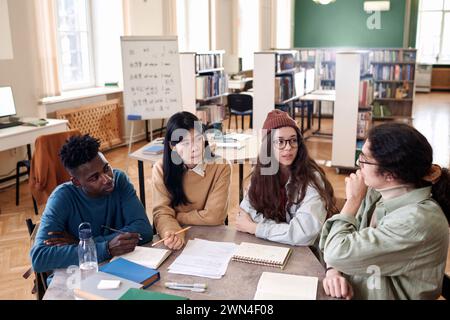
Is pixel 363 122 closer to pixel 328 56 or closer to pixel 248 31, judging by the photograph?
pixel 328 56

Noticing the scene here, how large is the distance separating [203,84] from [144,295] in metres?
5.58

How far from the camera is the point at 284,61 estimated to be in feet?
23.0

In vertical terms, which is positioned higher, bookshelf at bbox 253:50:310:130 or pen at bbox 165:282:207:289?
bookshelf at bbox 253:50:310:130

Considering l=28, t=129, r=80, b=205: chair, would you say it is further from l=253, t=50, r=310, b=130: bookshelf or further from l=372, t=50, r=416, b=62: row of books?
l=372, t=50, r=416, b=62: row of books

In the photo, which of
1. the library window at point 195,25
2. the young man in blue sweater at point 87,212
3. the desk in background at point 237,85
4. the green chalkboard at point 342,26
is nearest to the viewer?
the young man in blue sweater at point 87,212

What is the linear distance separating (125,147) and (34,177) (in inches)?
125

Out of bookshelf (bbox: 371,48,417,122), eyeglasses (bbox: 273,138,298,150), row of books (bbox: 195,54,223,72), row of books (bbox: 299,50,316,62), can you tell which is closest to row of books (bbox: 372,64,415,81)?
bookshelf (bbox: 371,48,417,122)

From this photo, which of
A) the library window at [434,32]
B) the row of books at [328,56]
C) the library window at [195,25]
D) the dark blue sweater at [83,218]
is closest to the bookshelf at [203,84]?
the library window at [195,25]

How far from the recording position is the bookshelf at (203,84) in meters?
6.63

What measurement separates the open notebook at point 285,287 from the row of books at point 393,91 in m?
8.56

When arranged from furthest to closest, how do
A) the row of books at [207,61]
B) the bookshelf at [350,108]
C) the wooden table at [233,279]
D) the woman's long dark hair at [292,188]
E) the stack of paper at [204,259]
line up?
the row of books at [207,61]
the bookshelf at [350,108]
the woman's long dark hair at [292,188]
the stack of paper at [204,259]
the wooden table at [233,279]

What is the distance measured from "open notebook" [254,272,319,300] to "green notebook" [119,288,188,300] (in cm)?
28

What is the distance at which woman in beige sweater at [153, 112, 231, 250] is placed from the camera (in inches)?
93.2

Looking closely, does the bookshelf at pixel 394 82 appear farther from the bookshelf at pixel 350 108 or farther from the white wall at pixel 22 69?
the white wall at pixel 22 69
